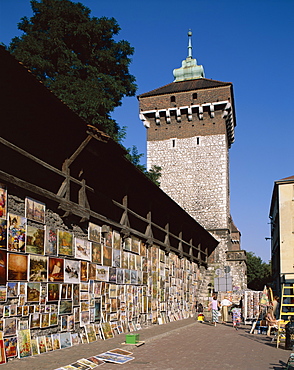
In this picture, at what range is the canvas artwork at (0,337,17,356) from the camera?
27.0 feet

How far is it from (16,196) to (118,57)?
18.3 metres

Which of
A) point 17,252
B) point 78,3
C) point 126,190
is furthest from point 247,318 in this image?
point 78,3

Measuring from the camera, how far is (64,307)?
10469 mm

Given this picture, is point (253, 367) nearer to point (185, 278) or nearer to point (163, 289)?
point (163, 289)

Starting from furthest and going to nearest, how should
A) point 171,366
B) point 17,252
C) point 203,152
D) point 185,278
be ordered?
point 203,152 < point 185,278 < point 17,252 < point 171,366

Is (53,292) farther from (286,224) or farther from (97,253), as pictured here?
(286,224)

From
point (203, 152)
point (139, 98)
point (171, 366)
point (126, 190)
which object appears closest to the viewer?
point (171, 366)

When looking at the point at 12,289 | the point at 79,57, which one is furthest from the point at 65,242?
the point at 79,57

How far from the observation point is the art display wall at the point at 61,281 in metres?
8.61

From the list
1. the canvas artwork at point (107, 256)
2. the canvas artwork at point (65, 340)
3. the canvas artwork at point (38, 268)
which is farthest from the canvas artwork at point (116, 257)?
the canvas artwork at point (38, 268)

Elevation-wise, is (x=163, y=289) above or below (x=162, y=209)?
below

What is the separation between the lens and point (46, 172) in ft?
37.0

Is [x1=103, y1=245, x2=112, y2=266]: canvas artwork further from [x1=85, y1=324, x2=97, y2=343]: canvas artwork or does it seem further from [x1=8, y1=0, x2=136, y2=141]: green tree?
[x1=8, y1=0, x2=136, y2=141]: green tree

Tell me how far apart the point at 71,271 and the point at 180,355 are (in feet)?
9.82
